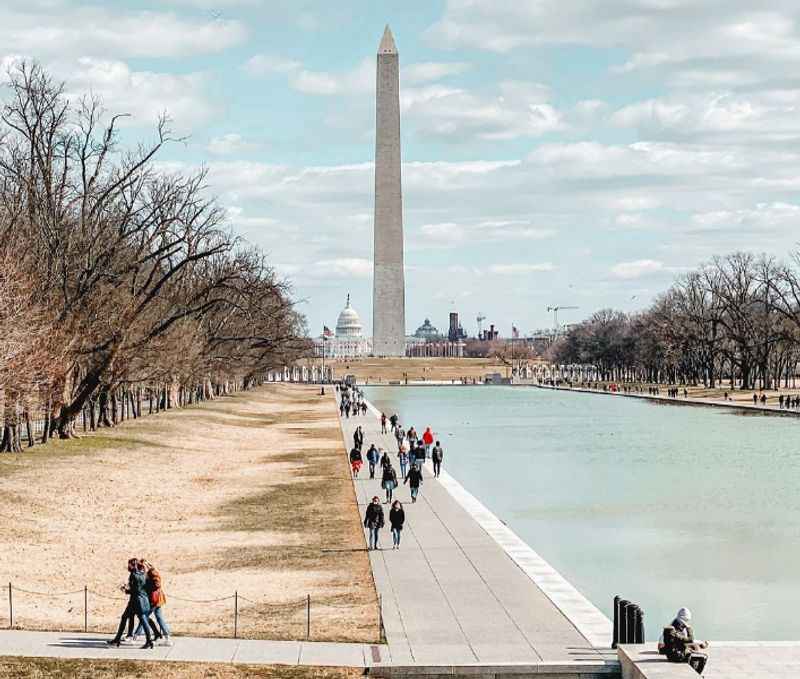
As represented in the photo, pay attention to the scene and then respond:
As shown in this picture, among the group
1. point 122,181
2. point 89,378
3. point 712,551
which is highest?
point 122,181

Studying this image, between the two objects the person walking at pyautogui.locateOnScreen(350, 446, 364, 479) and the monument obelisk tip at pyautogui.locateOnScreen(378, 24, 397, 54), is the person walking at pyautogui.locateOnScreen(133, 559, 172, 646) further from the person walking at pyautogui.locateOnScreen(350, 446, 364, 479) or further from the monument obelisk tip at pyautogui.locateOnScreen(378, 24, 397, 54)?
the monument obelisk tip at pyautogui.locateOnScreen(378, 24, 397, 54)

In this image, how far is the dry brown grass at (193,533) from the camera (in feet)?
67.8

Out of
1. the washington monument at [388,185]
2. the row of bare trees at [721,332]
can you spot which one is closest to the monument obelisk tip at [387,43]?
the washington monument at [388,185]

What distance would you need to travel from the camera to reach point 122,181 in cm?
4562

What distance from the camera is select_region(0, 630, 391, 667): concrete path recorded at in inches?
662

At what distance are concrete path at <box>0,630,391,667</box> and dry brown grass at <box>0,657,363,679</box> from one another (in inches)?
9.8

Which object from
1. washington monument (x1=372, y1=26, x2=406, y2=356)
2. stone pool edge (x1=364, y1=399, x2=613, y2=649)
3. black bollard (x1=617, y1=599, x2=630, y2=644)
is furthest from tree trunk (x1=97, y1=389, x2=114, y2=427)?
washington monument (x1=372, y1=26, x2=406, y2=356)

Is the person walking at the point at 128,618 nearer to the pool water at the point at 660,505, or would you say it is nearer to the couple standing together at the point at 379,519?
the pool water at the point at 660,505

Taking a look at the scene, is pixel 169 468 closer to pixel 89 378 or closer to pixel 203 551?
pixel 89 378

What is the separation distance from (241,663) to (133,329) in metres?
36.5

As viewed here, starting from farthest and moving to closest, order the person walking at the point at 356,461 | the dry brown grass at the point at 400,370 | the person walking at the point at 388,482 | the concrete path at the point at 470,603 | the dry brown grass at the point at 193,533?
the dry brown grass at the point at 400,370, the person walking at the point at 356,461, the person walking at the point at 388,482, the dry brown grass at the point at 193,533, the concrete path at the point at 470,603

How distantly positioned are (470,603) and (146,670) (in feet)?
19.9

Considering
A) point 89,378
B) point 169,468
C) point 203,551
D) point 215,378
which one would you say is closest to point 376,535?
point 203,551

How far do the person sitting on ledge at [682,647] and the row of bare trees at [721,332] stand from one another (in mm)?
83102
